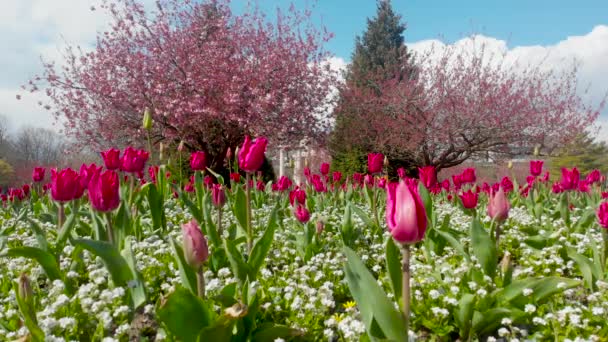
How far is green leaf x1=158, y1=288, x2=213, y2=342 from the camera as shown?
139 centimetres

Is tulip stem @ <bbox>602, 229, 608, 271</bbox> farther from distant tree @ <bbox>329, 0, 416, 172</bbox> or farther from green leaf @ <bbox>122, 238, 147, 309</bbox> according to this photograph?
distant tree @ <bbox>329, 0, 416, 172</bbox>

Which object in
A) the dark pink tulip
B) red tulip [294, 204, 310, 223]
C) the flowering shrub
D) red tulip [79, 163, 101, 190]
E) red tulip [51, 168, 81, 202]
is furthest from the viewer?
the dark pink tulip

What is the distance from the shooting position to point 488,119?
49.7 feet

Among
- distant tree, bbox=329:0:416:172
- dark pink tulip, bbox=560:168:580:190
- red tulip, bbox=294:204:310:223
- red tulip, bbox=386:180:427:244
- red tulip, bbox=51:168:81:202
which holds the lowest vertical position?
red tulip, bbox=294:204:310:223

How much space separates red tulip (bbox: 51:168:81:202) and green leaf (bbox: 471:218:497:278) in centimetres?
205

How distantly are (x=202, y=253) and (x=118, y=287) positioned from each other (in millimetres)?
739

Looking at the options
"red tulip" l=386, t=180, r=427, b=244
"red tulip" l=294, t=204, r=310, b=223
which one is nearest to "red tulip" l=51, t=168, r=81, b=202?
"red tulip" l=294, t=204, r=310, b=223

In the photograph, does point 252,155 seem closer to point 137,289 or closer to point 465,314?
point 137,289

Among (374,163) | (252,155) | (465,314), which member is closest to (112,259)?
(252,155)

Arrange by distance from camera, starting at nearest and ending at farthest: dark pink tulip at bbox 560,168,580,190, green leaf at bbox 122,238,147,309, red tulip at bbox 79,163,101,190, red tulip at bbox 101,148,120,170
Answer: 1. green leaf at bbox 122,238,147,309
2. red tulip at bbox 79,163,101,190
3. red tulip at bbox 101,148,120,170
4. dark pink tulip at bbox 560,168,580,190

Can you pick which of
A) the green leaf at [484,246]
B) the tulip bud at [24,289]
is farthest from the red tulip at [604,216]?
the tulip bud at [24,289]

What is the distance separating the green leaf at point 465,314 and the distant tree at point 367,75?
1484 cm

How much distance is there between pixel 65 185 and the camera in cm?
239

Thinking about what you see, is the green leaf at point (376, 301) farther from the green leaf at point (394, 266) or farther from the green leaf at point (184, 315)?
the green leaf at point (184, 315)
